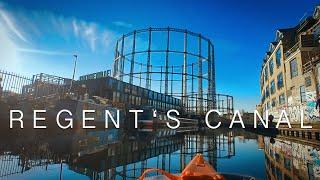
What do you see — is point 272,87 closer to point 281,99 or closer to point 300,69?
point 281,99

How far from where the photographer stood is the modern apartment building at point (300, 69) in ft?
68.1

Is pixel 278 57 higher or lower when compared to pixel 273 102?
higher

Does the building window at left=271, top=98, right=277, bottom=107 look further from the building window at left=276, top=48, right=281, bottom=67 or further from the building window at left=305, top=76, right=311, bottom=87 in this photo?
the building window at left=305, top=76, right=311, bottom=87

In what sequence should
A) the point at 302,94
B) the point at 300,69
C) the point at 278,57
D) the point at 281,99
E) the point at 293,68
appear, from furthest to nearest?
the point at 278,57 → the point at 281,99 → the point at 293,68 → the point at 300,69 → the point at 302,94

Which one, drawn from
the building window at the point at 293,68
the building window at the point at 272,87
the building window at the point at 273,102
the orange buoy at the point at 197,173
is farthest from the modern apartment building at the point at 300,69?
the orange buoy at the point at 197,173

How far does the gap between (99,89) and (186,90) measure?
15130mm

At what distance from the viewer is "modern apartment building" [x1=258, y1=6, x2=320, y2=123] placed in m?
20.7

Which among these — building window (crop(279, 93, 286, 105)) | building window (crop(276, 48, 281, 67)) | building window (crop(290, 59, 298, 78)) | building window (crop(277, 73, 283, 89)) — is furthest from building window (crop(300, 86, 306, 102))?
building window (crop(276, 48, 281, 67))

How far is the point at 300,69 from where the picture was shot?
2402 centimetres

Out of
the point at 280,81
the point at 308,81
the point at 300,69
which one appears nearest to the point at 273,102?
the point at 280,81

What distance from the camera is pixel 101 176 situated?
5285mm

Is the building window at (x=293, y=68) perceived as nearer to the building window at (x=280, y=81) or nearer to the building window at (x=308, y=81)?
the building window at (x=308, y=81)

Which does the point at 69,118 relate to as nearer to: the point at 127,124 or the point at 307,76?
the point at 127,124

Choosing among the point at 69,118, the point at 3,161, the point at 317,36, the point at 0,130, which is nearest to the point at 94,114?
the point at 69,118
